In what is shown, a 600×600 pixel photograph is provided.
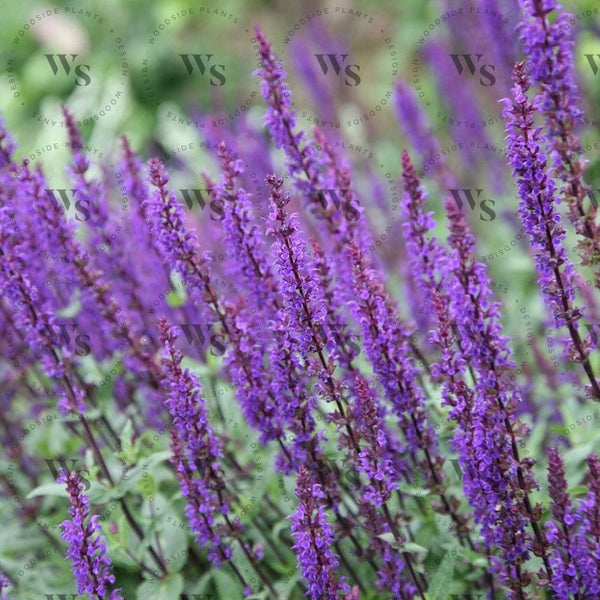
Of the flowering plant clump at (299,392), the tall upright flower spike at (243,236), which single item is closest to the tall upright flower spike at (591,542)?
the flowering plant clump at (299,392)

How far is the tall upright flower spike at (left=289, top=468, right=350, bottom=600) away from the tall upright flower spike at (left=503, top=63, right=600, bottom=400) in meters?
1.73

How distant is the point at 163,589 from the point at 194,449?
4.16 feet

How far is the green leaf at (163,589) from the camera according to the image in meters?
5.88

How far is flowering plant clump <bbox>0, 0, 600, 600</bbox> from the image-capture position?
476 cm

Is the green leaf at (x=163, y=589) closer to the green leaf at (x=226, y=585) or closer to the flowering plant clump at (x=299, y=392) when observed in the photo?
the flowering plant clump at (x=299, y=392)

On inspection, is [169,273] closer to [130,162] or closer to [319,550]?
[130,162]

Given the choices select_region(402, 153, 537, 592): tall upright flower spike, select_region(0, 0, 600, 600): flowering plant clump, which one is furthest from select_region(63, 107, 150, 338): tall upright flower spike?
select_region(402, 153, 537, 592): tall upright flower spike

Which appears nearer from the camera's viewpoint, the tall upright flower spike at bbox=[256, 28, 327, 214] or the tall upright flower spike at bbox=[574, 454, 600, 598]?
the tall upright flower spike at bbox=[574, 454, 600, 598]

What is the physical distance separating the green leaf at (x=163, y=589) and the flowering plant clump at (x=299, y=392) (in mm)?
15

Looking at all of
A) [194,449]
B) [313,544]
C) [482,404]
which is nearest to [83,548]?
[194,449]

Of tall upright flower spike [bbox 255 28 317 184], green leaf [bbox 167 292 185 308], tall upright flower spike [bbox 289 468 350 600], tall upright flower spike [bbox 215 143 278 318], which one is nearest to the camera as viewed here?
tall upright flower spike [bbox 289 468 350 600]

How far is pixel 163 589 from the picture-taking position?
5.97 meters

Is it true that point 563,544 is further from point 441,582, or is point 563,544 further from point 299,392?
point 299,392

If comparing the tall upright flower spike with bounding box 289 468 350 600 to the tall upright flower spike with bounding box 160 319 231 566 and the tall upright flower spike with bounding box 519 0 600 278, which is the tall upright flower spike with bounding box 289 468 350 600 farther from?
the tall upright flower spike with bounding box 519 0 600 278
